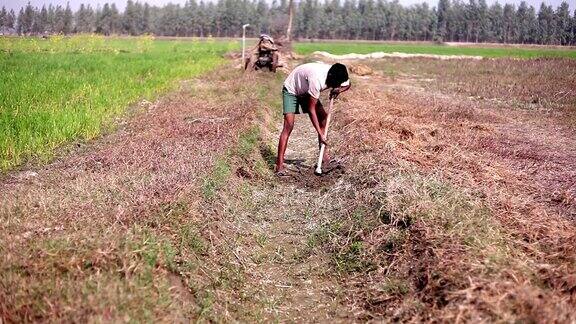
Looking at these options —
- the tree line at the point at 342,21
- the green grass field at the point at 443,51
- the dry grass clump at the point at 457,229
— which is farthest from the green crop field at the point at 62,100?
the tree line at the point at 342,21

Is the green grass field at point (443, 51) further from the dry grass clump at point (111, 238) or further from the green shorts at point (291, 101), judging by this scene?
the dry grass clump at point (111, 238)

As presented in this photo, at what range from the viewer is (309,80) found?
5.69 m

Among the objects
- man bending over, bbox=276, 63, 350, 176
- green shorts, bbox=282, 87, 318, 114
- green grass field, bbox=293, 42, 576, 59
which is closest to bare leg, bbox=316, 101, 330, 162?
man bending over, bbox=276, 63, 350, 176

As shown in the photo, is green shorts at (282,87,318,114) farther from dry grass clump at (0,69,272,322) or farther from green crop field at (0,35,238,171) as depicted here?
green crop field at (0,35,238,171)

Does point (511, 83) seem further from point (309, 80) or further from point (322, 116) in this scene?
point (309, 80)

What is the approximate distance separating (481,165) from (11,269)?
494 cm

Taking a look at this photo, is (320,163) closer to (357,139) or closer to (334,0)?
(357,139)

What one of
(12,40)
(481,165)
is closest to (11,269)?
(481,165)

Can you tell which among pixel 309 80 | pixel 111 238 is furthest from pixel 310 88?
pixel 111 238

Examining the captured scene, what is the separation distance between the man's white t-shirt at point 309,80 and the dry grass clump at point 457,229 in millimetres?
1126

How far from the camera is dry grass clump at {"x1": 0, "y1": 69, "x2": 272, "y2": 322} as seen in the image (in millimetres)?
2484

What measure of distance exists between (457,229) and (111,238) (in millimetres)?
2528

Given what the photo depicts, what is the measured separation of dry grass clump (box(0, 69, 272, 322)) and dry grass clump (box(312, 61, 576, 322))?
1.29 metres

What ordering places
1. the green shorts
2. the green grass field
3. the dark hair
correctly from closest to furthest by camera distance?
the dark hair
the green shorts
the green grass field
